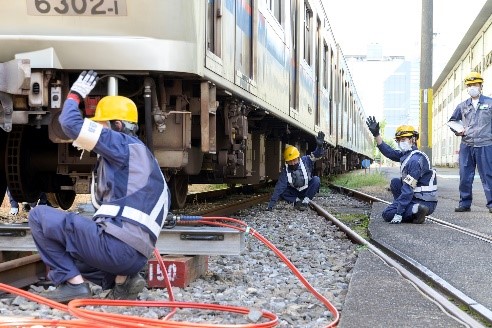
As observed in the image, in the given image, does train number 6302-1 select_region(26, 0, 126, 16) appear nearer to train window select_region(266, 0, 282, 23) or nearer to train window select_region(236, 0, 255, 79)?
train window select_region(236, 0, 255, 79)

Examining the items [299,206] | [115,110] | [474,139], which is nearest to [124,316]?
[115,110]

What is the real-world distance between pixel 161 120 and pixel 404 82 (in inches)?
6227

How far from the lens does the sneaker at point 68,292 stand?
11.5ft

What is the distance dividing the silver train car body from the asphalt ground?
1817 cm

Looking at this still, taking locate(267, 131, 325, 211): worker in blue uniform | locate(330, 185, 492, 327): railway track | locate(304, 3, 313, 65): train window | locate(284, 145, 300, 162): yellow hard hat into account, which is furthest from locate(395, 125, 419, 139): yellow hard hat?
locate(304, 3, 313, 65): train window

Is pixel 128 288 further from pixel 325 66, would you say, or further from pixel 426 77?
pixel 325 66

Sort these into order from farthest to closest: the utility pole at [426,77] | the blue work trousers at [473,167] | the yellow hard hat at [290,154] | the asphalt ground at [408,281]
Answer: the utility pole at [426,77] → the yellow hard hat at [290,154] → the blue work trousers at [473,167] → the asphalt ground at [408,281]

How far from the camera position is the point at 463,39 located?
120 ft

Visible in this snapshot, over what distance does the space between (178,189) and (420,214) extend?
8.67 feet

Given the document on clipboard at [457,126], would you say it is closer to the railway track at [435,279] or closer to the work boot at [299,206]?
the work boot at [299,206]

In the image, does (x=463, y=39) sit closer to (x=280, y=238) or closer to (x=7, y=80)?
(x=280, y=238)

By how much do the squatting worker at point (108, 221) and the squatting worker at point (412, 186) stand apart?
421cm

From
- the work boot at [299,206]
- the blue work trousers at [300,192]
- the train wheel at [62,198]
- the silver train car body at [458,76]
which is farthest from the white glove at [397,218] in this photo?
the silver train car body at [458,76]

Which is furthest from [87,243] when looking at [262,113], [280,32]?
[280,32]
